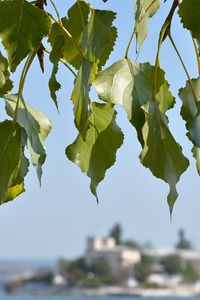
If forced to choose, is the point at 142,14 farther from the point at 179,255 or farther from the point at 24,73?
the point at 179,255

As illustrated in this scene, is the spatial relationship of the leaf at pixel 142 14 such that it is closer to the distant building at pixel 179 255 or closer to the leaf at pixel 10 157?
the leaf at pixel 10 157

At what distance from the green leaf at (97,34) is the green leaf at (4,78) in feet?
0.11

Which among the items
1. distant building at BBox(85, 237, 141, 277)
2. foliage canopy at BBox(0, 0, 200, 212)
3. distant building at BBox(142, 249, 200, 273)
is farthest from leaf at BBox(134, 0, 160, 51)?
distant building at BBox(142, 249, 200, 273)

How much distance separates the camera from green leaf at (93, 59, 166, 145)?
0.24m

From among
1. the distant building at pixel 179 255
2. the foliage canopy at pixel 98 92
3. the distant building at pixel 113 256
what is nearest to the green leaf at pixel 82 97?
the foliage canopy at pixel 98 92

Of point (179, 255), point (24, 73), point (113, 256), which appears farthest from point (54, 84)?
point (179, 255)

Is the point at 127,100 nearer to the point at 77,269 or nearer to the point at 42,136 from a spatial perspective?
the point at 42,136

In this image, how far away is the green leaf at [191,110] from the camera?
0.23m

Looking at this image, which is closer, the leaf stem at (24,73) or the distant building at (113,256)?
the leaf stem at (24,73)

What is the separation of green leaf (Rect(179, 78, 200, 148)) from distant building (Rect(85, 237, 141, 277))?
1832 centimetres

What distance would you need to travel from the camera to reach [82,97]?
0.23m

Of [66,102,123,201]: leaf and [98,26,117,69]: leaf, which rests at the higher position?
[98,26,117,69]: leaf

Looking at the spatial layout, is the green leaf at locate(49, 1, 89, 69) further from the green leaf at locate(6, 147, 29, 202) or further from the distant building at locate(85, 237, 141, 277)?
the distant building at locate(85, 237, 141, 277)

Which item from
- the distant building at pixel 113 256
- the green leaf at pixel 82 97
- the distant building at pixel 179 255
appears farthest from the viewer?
the distant building at pixel 179 255
